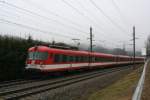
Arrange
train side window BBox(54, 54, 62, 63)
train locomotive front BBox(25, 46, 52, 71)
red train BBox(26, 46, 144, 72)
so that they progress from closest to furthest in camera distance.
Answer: train locomotive front BBox(25, 46, 52, 71), red train BBox(26, 46, 144, 72), train side window BBox(54, 54, 62, 63)

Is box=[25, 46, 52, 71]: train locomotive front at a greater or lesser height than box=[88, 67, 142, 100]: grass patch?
greater

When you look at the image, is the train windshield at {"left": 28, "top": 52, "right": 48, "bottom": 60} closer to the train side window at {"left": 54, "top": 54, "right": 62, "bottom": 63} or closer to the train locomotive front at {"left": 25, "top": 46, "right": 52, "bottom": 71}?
the train locomotive front at {"left": 25, "top": 46, "right": 52, "bottom": 71}

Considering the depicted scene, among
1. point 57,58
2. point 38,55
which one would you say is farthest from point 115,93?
point 57,58

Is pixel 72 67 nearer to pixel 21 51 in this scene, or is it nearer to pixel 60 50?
pixel 60 50

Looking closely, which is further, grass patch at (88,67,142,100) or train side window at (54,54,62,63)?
train side window at (54,54,62,63)

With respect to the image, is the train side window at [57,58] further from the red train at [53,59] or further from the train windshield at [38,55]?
the train windshield at [38,55]

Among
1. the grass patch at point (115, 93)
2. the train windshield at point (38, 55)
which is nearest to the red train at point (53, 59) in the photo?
the train windshield at point (38, 55)

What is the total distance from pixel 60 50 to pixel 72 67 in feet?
12.3

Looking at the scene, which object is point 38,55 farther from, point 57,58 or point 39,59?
point 57,58

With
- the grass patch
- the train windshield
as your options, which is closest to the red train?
the train windshield

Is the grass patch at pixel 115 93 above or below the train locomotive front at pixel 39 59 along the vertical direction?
below

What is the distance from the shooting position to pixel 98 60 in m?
37.0

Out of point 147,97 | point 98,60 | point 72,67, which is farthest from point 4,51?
point 98,60

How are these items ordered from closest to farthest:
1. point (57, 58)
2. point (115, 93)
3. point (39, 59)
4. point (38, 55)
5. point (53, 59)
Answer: point (115, 93) < point (39, 59) < point (38, 55) < point (53, 59) < point (57, 58)
